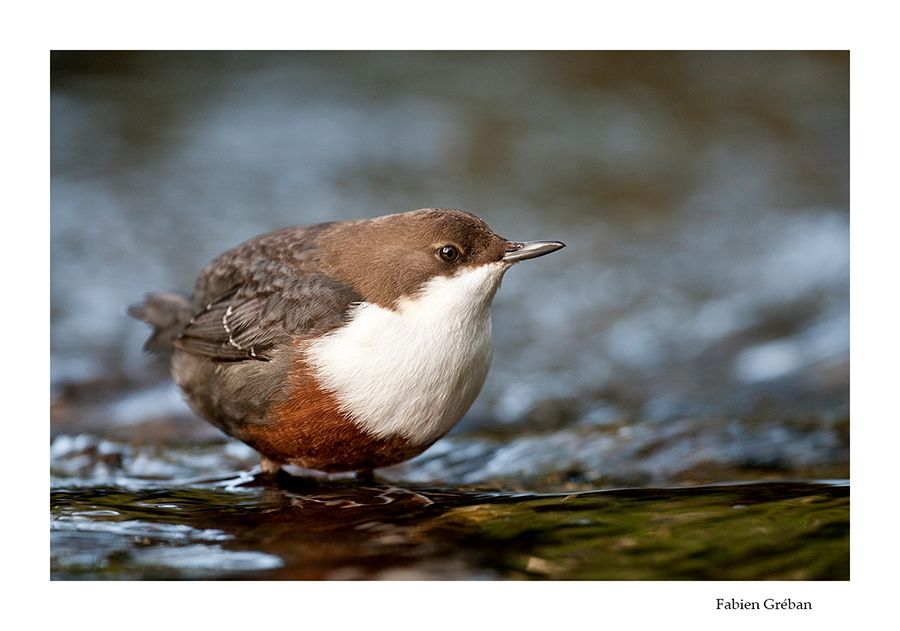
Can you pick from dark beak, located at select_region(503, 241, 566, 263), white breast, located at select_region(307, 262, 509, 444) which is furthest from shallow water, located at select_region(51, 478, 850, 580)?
dark beak, located at select_region(503, 241, 566, 263)

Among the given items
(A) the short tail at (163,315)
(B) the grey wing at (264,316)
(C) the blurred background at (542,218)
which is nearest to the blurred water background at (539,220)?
(C) the blurred background at (542,218)

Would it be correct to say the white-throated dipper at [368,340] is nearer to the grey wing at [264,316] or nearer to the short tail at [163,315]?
the grey wing at [264,316]

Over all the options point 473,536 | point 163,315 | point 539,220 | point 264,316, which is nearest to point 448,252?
point 264,316

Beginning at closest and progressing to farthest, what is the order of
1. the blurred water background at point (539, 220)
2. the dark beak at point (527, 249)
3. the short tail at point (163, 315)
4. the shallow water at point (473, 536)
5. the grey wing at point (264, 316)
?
1. the shallow water at point (473, 536)
2. the dark beak at point (527, 249)
3. the grey wing at point (264, 316)
4. the short tail at point (163, 315)
5. the blurred water background at point (539, 220)

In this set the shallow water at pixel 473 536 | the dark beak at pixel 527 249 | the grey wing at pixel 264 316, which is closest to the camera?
the shallow water at pixel 473 536

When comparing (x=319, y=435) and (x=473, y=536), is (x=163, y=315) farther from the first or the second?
(x=473, y=536)

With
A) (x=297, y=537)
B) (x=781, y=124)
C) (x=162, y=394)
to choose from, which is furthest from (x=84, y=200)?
(x=781, y=124)
